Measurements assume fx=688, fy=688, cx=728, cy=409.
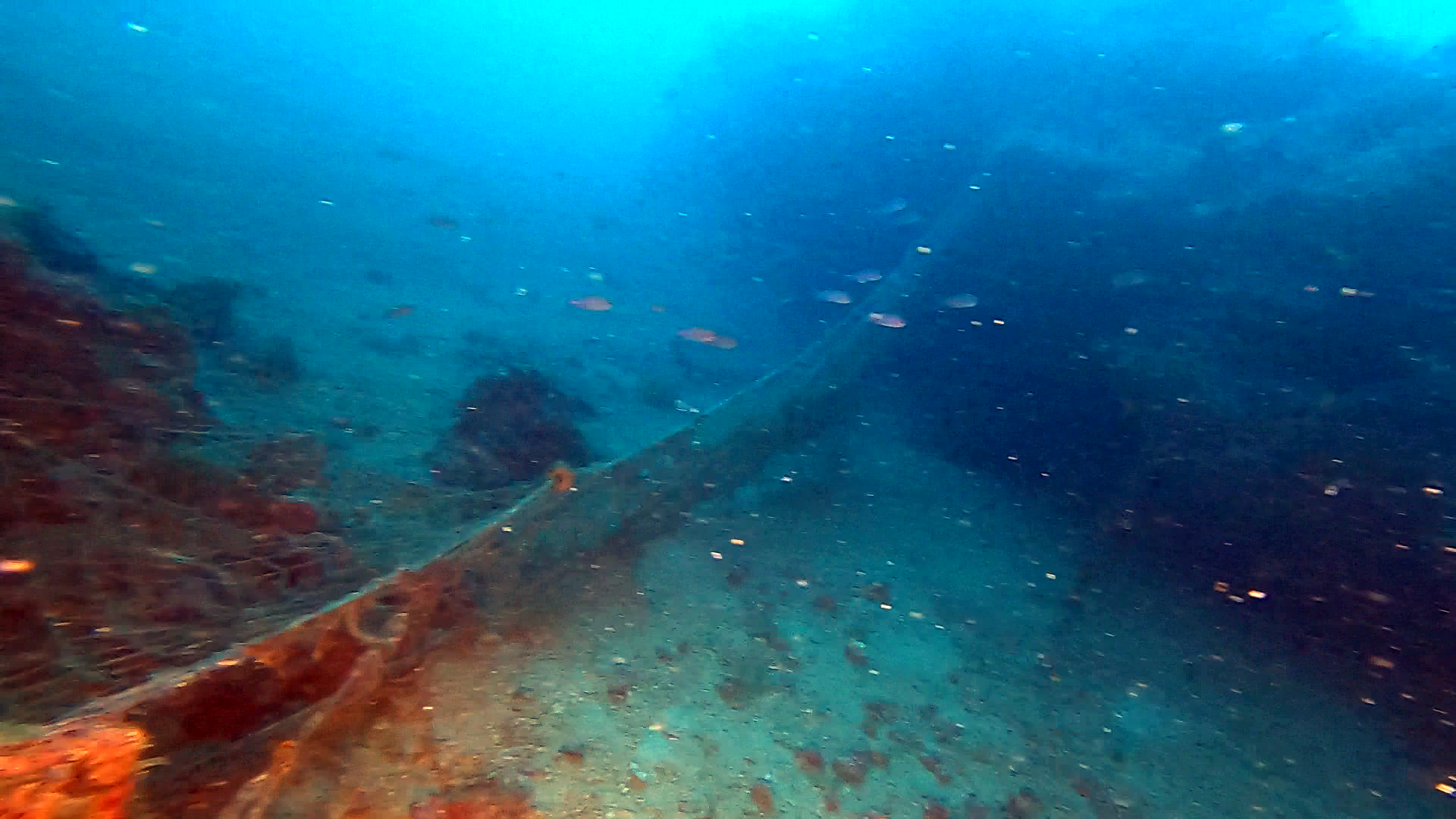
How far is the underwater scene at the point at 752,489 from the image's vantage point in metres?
3.54

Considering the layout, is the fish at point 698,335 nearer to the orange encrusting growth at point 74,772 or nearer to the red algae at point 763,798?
the red algae at point 763,798

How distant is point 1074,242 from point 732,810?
406 inches

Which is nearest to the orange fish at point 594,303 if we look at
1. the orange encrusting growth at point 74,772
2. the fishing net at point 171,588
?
the fishing net at point 171,588

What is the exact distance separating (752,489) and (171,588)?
4402 mm

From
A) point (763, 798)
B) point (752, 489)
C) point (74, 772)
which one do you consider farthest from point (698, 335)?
point (74, 772)

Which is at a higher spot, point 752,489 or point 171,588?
point 171,588

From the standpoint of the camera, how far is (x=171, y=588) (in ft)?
11.4

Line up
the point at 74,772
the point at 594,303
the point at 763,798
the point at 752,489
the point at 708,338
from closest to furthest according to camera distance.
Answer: the point at 74,772, the point at 763,798, the point at 752,489, the point at 594,303, the point at 708,338

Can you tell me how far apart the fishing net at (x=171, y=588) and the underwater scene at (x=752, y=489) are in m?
0.02

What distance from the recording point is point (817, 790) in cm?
400

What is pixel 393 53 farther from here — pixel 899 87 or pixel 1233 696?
pixel 1233 696

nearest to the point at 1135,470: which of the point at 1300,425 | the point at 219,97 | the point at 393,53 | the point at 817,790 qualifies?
the point at 1300,425

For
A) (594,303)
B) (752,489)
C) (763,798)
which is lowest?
(763,798)

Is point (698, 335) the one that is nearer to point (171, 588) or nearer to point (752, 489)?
point (752, 489)
